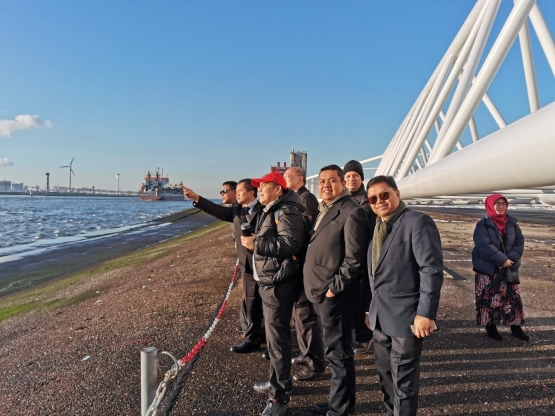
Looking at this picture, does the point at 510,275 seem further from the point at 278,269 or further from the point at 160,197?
the point at 160,197

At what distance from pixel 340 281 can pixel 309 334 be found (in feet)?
3.45

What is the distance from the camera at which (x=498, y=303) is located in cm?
434

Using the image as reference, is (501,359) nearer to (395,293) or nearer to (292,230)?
(395,293)

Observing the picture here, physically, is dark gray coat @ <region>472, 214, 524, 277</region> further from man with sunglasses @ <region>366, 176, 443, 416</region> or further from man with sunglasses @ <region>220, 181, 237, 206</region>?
man with sunglasses @ <region>220, 181, 237, 206</region>

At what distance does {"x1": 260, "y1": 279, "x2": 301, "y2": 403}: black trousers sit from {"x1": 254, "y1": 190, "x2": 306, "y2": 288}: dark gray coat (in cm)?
10

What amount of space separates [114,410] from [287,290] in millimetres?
1867

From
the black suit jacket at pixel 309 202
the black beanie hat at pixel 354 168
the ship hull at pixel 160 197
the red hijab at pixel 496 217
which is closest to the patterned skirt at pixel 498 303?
the red hijab at pixel 496 217

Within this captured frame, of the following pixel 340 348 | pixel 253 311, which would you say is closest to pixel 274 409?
pixel 340 348

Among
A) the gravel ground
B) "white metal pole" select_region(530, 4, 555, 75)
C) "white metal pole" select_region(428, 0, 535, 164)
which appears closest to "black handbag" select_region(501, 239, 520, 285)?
the gravel ground

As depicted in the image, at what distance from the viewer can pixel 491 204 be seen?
14.4ft

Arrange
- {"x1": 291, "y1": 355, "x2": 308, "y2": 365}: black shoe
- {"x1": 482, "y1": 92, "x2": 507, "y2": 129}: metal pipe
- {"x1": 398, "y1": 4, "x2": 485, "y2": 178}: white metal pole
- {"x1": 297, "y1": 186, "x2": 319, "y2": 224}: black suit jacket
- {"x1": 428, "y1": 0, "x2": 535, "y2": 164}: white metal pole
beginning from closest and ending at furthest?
1. {"x1": 291, "y1": 355, "x2": 308, "y2": 365}: black shoe
2. {"x1": 297, "y1": 186, "x2": 319, "y2": 224}: black suit jacket
3. {"x1": 428, "y1": 0, "x2": 535, "y2": 164}: white metal pole
4. {"x1": 398, "y1": 4, "x2": 485, "y2": 178}: white metal pole
5. {"x1": 482, "y1": 92, "x2": 507, "y2": 129}: metal pipe

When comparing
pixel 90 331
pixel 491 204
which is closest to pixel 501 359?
pixel 491 204

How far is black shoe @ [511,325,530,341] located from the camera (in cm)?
434

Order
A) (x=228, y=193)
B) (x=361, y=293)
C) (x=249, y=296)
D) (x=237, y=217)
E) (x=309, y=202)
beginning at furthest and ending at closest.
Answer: (x=228, y=193)
(x=237, y=217)
(x=309, y=202)
(x=249, y=296)
(x=361, y=293)
